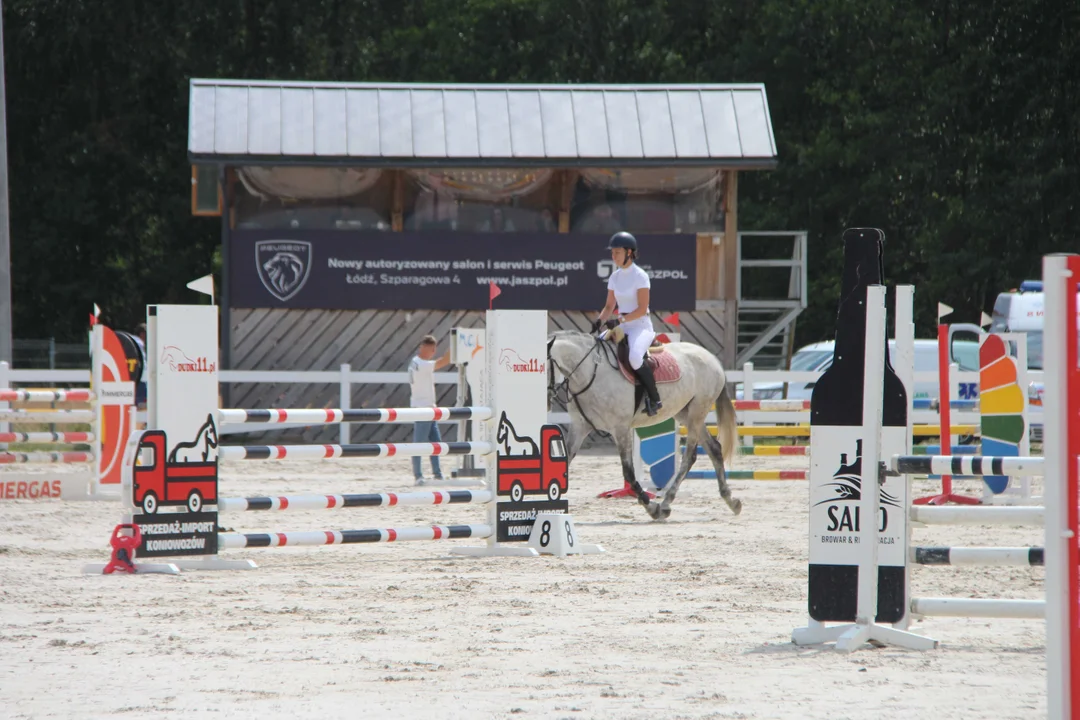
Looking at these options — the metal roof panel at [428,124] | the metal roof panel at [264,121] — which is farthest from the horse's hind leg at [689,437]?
the metal roof panel at [264,121]

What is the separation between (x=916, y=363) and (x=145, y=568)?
1834cm

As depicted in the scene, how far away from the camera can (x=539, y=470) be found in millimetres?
10352

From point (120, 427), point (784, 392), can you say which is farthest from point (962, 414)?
point (120, 427)

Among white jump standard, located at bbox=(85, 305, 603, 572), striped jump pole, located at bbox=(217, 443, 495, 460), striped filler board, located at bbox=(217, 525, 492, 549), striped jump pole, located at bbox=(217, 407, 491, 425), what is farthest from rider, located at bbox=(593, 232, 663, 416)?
striped filler board, located at bbox=(217, 525, 492, 549)

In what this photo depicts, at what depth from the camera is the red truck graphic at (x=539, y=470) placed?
10242 mm

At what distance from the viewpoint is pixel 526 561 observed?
32.2 ft

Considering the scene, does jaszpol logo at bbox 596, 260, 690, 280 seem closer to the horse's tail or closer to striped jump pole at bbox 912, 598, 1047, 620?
the horse's tail

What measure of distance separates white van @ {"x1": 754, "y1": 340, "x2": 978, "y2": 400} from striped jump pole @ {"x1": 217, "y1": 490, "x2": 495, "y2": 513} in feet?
47.0

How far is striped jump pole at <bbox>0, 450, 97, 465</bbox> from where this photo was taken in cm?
1501

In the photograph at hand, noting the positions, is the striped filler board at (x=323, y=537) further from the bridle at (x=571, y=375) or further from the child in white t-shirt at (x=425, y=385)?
the child in white t-shirt at (x=425, y=385)

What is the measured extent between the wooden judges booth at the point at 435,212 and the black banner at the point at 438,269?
23 millimetres

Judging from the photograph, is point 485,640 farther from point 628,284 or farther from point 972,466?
point 628,284

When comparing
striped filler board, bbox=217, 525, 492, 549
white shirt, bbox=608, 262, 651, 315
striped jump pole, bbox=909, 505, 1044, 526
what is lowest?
striped filler board, bbox=217, 525, 492, 549

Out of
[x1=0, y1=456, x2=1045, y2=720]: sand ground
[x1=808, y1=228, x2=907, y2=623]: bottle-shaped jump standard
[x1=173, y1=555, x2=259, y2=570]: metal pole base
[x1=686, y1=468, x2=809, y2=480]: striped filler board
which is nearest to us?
[x1=0, y1=456, x2=1045, y2=720]: sand ground
